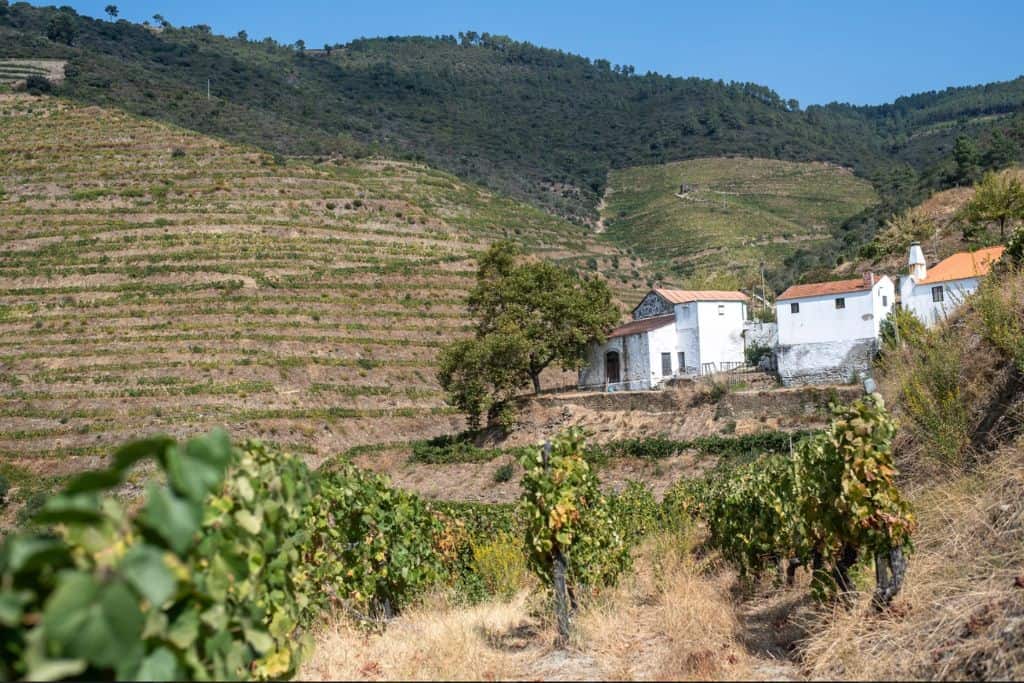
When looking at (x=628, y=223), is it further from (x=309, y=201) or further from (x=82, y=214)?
(x=82, y=214)

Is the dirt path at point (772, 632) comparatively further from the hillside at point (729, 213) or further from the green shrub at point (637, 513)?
the hillside at point (729, 213)

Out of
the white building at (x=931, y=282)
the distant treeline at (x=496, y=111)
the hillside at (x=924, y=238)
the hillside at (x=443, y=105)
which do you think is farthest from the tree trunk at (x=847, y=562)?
the hillside at (x=443, y=105)

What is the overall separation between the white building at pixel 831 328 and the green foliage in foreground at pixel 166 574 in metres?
28.9

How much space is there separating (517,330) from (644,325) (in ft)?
19.4

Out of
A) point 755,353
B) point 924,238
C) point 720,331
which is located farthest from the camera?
point 924,238

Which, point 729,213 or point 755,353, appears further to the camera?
point 729,213

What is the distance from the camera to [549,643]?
7.86 m

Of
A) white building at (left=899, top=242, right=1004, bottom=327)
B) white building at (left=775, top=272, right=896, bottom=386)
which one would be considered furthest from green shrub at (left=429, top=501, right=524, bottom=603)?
white building at (left=899, top=242, right=1004, bottom=327)

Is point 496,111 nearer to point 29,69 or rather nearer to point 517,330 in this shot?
point 29,69

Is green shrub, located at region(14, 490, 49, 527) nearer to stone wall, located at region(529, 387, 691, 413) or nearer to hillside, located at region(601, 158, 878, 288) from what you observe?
stone wall, located at region(529, 387, 691, 413)

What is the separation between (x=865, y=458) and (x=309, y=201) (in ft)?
197

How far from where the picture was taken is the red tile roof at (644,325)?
3825 centimetres

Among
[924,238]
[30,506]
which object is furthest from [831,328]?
[30,506]

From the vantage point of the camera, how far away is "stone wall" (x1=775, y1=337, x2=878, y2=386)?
31641 millimetres
